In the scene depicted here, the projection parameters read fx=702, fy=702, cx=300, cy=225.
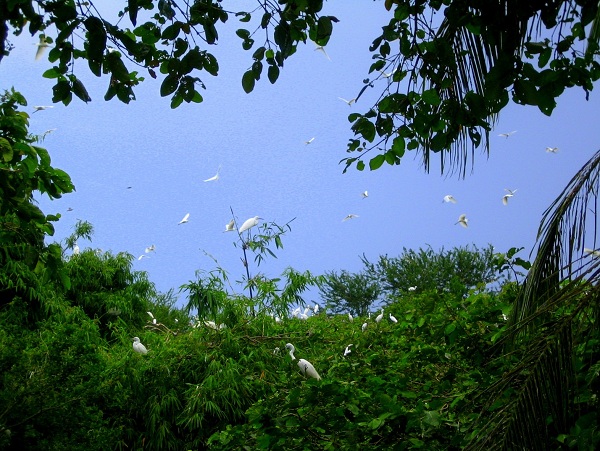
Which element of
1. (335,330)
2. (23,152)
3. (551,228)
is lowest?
(551,228)

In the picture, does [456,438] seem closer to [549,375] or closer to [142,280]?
[549,375]

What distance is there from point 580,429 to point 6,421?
4376mm

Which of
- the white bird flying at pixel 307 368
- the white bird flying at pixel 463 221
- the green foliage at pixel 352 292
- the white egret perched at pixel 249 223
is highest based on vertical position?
the green foliage at pixel 352 292

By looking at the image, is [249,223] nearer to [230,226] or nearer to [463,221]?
[230,226]

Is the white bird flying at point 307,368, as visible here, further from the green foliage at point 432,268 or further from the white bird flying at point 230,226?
the green foliage at point 432,268

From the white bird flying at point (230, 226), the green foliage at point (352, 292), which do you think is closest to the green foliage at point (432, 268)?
the green foliage at point (352, 292)

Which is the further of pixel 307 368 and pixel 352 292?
pixel 352 292

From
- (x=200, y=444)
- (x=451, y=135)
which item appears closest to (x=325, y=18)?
(x=451, y=135)

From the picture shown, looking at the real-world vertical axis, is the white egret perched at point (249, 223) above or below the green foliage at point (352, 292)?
below

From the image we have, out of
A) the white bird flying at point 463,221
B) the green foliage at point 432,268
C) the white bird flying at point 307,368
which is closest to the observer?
the white bird flying at point 307,368

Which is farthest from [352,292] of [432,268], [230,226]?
[230,226]

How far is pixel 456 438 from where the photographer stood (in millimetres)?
2857

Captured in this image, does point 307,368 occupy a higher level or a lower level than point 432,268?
lower

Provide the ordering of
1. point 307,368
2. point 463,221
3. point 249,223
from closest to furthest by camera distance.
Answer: point 307,368
point 249,223
point 463,221
